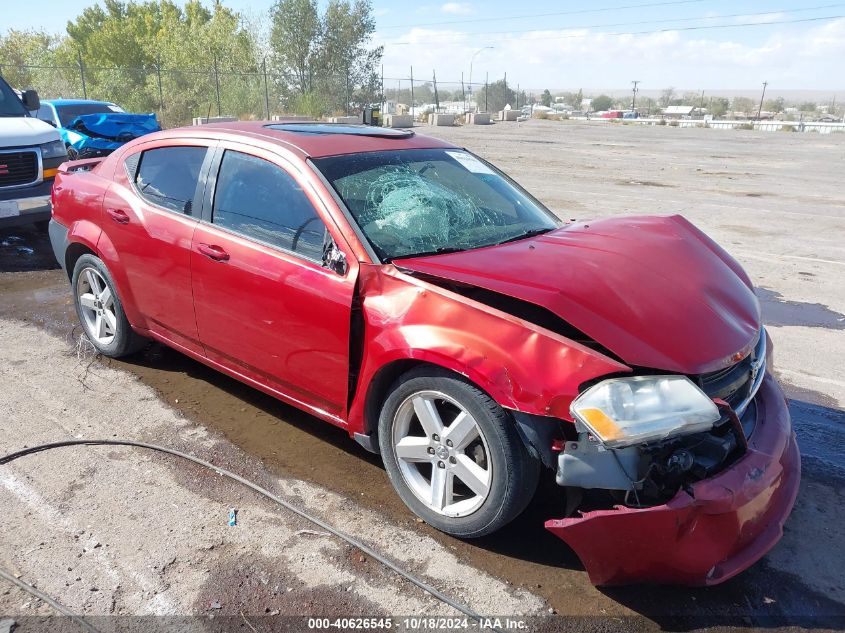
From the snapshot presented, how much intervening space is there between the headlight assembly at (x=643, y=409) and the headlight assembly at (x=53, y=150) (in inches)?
323

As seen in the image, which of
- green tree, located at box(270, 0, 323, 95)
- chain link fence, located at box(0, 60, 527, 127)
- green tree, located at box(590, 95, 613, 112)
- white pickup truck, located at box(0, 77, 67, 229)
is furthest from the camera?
green tree, located at box(590, 95, 613, 112)

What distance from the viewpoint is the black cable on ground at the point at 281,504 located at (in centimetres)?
262

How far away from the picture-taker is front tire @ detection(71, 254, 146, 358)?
4.62 meters

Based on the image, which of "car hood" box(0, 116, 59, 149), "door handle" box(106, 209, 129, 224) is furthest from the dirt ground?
"car hood" box(0, 116, 59, 149)

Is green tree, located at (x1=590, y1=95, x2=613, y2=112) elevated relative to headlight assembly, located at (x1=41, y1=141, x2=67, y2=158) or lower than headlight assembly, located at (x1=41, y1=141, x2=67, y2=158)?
lower

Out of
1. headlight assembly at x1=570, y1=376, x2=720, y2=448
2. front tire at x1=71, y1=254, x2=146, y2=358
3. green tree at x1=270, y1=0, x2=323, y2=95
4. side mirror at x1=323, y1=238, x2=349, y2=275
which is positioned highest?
green tree at x1=270, y1=0, x2=323, y2=95

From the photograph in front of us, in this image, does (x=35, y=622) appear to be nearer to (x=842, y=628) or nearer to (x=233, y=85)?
(x=842, y=628)

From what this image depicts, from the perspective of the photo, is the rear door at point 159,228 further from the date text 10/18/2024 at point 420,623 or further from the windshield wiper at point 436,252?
the date text 10/18/2024 at point 420,623

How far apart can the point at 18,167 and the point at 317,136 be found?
5990 millimetres

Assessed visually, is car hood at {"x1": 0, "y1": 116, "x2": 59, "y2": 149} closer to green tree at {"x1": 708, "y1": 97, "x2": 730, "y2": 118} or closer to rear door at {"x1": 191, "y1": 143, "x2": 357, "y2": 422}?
rear door at {"x1": 191, "y1": 143, "x2": 357, "y2": 422}

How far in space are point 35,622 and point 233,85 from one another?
Answer: 34728 mm

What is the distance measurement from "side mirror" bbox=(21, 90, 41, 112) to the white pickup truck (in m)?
0.40

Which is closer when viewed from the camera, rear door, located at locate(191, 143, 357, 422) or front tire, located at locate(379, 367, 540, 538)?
front tire, located at locate(379, 367, 540, 538)

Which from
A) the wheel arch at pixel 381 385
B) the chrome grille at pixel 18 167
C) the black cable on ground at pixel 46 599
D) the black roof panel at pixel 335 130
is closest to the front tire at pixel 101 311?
the black roof panel at pixel 335 130
